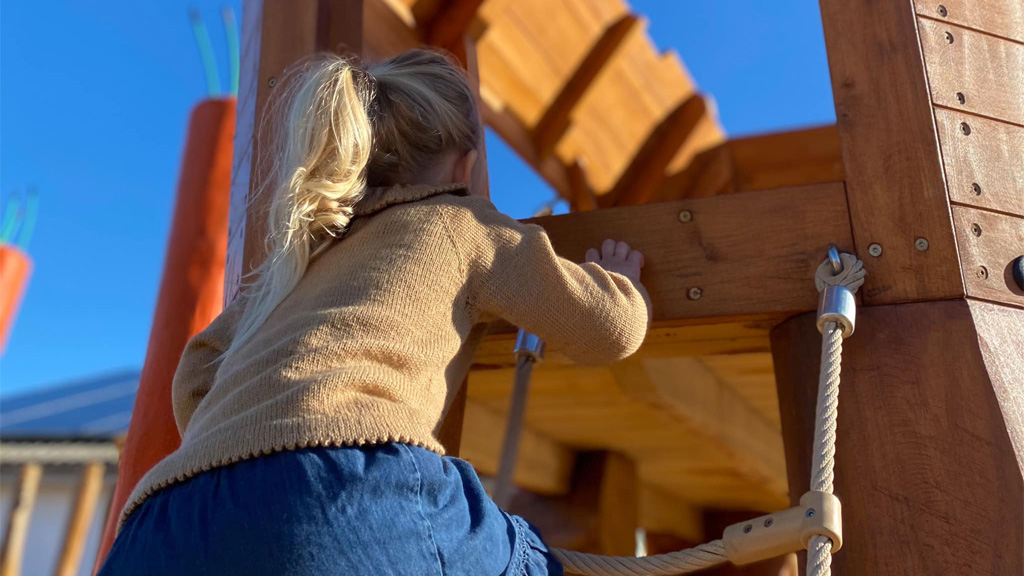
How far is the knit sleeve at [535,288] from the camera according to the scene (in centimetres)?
118

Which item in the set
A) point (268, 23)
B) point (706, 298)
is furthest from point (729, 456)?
point (268, 23)

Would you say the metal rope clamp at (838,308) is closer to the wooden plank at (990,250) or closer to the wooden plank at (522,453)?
the wooden plank at (990,250)

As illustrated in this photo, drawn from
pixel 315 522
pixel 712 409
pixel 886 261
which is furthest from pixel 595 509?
pixel 315 522

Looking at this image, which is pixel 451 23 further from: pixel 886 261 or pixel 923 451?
pixel 923 451

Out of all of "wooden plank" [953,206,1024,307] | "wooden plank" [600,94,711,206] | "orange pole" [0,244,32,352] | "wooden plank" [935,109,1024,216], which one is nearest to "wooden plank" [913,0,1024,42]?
"wooden plank" [935,109,1024,216]

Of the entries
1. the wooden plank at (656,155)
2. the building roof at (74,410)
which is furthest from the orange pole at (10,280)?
the wooden plank at (656,155)

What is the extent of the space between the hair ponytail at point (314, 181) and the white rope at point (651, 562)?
18.3 inches

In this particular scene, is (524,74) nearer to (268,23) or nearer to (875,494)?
(268,23)

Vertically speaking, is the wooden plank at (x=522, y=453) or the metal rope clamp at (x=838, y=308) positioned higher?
the wooden plank at (x=522, y=453)

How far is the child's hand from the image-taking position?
137 cm

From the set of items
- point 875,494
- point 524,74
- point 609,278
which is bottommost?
point 875,494

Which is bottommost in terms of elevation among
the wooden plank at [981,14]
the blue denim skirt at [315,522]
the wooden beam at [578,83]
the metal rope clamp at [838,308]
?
the blue denim skirt at [315,522]

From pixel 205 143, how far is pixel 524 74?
113 centimetres

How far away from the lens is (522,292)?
118 cm
